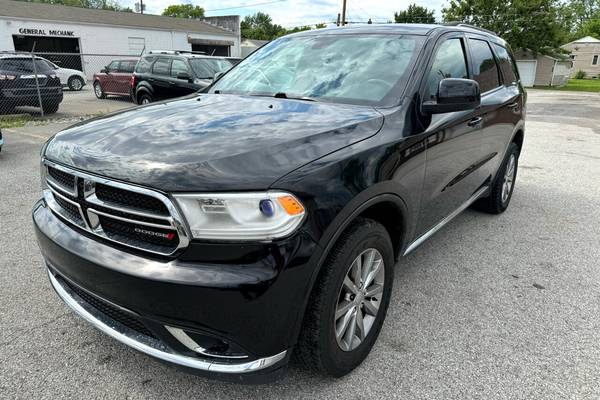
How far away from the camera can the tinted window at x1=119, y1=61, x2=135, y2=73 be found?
1702 cm

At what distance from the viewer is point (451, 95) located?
2.70 m

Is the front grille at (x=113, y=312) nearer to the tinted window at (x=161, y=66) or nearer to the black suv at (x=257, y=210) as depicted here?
the black suv at (x=257, y=210)

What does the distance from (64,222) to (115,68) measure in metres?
17.3

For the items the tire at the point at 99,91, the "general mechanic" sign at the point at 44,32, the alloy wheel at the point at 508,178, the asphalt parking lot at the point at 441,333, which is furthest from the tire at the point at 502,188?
the "general mechanic" sign at the point at 44,32

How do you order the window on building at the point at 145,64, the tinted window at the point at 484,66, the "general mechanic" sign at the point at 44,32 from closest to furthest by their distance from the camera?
the tinted window at the point at 484,66, the window on building at the point at 145,64, the "general mechanic" sign at the point at 44,32

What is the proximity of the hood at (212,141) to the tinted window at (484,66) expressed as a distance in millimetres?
1732

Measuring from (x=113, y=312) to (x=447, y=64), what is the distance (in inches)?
108

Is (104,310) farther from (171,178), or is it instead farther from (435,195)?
(435,195)

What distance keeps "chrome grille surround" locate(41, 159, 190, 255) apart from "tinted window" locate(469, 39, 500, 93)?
2971 millimetres

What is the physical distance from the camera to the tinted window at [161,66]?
37.8ft

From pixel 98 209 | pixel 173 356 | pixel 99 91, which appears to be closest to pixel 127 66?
pixel 99 91

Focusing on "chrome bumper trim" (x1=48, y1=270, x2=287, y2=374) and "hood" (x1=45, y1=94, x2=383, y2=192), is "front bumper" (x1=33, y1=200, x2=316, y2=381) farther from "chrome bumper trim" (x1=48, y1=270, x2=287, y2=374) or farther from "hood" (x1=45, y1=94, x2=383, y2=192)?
"hood" (x1=45, y1=94, x2=383, y2=192)

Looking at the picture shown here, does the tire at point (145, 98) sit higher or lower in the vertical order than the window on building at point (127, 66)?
lower

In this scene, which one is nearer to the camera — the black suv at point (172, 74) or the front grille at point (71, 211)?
the front grille at point (71, 211)
